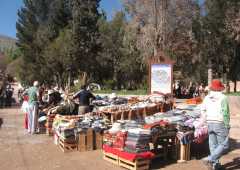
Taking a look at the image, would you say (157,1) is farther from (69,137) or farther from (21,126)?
(69,137)

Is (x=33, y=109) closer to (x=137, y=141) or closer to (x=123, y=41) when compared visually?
(x=137, y=141)

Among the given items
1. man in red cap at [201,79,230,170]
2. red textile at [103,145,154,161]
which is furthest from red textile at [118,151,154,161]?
man in red cap at [201,79,230,170]

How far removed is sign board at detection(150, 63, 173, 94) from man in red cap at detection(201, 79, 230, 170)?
6.35m

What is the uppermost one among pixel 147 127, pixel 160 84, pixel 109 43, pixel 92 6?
pixel 92 6

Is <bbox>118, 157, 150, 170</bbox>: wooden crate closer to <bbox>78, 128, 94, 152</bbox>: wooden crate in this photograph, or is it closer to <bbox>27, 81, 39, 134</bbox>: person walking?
<bbox>78, 128, 94, 152</bbox>: wooden crate

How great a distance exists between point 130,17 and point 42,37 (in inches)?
821

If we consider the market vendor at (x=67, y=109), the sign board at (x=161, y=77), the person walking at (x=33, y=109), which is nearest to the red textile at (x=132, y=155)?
the market vendor at (x=67, y=109)

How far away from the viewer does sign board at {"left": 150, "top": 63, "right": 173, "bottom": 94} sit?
14.3m

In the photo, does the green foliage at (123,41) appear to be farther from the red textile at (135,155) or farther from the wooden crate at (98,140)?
the red textile at (135,155)

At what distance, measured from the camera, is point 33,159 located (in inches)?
367

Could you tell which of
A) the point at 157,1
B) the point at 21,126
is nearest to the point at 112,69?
the point at 157,1

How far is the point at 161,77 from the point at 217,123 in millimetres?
6673

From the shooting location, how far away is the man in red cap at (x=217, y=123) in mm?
7691

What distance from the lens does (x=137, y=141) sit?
8008 millimetres
